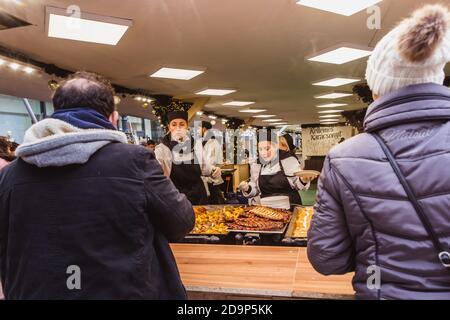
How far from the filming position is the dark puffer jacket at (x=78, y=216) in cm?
127

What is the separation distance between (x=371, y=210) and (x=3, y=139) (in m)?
3.51

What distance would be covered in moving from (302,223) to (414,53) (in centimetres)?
217

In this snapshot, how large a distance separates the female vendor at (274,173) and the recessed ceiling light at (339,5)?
160cm

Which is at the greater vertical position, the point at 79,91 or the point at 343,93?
the point at 343,93

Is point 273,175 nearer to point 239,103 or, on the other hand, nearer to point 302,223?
point 302,223

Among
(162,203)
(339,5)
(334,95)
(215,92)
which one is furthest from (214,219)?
(334,95)

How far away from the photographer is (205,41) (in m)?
5.29

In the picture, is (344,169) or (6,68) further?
(6,68)

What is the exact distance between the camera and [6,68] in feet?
20.6

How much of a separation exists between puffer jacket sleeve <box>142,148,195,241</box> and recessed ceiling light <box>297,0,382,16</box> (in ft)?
10.6
